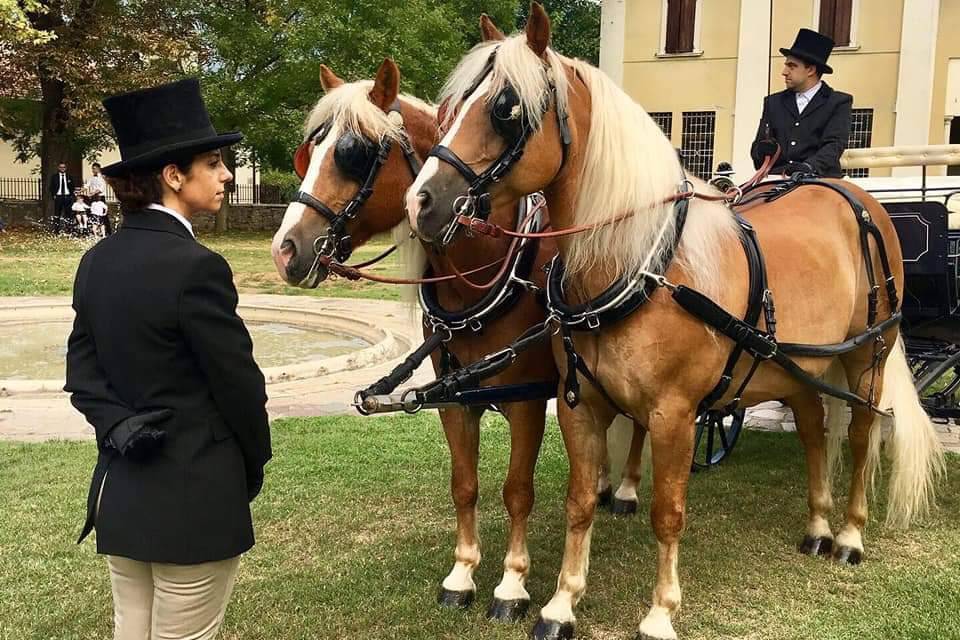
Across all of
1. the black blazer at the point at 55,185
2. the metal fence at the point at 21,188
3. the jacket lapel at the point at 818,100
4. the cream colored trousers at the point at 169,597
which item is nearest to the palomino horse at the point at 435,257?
the cream colored trousers at the point at 169,597

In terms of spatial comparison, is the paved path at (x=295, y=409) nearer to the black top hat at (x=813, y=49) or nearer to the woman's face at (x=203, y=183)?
the black top hat at (x=813, y=49)

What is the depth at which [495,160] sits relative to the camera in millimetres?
2664

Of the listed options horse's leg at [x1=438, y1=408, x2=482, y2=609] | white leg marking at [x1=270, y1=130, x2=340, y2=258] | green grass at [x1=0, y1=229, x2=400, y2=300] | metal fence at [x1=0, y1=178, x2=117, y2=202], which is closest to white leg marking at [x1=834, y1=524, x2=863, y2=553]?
horse's leg at [x1=438, y1=408, x2=482, y2=609]

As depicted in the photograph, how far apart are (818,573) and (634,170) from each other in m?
2.27

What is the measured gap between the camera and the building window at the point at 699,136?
20.9 m

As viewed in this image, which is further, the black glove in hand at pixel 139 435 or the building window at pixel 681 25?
the building window at pixel 681 25

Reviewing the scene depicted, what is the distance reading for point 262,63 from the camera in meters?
24.0

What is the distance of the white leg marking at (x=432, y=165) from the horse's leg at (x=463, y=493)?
3.85ft

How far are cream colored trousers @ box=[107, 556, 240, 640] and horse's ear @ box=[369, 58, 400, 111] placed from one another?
1.88 metres

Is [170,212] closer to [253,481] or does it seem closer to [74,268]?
[253,481]

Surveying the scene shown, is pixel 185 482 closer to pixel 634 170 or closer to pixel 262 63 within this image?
pixel 634 170

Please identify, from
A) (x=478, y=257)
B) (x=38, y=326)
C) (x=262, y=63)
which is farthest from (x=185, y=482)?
(x=262, y=63)

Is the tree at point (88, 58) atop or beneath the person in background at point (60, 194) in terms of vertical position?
atop

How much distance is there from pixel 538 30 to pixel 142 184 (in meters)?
1.30
